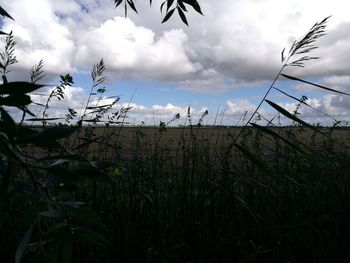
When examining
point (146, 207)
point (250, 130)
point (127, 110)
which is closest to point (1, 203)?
point (146, 207)

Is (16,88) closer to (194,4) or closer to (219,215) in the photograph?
(194,4)

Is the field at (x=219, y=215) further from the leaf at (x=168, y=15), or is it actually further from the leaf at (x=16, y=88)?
the leaf at (x=16, y=88)

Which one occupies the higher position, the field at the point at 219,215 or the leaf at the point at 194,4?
the leaf at the point at 194,4

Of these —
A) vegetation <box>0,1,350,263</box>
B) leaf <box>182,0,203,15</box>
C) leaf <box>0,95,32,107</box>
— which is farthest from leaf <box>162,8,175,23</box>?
leaf <box>0,95,32,107</box>

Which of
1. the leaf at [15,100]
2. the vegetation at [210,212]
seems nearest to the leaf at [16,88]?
the leaf at [15,100]

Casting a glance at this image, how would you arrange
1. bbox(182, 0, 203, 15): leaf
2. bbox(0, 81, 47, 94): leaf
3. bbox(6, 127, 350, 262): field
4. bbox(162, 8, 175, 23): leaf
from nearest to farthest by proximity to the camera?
bbox(0, 81, 47, 94): leaf, bbox(182, 0, 203, 15): leaf, bbox(162, 8, 175, 23): leaf, bbox(6, 127, 350, 262): field

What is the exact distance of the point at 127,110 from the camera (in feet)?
13.1

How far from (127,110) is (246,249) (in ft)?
6.27

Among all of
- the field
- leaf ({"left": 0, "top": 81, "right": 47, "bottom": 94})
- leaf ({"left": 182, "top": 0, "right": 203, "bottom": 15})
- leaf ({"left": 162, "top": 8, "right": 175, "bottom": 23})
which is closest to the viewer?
leaf ({"left": 0, "top": 81, "right": 47, "bottom": 94})

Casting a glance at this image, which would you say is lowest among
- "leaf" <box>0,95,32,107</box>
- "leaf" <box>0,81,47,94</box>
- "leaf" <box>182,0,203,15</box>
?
"leaf" <box>0,95,32,107</box>

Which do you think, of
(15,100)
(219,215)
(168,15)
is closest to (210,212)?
(219,215)

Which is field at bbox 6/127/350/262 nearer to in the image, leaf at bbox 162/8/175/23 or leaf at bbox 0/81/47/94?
leaf at bbox 162/8/175/23

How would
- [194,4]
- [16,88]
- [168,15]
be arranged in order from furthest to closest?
1. [168,15]
2. [194,4]
3. [16,88]

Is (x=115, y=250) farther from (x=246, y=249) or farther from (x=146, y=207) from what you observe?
(x=246, y=249)
